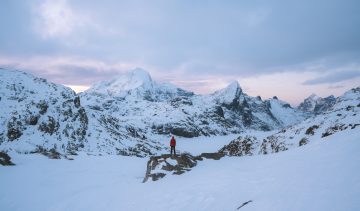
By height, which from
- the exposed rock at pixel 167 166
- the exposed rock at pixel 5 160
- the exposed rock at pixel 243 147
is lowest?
the exposed rock at pixel 243 147

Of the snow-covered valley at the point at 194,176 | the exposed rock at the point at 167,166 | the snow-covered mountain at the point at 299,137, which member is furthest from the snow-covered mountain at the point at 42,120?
the snow-covered mountain at the point at 299,137

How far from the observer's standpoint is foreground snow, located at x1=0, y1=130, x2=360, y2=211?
9703 millimetres

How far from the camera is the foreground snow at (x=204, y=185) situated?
9703 mm

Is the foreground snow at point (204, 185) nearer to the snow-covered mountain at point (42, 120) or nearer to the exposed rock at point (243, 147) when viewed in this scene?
the exposed rock at point (243, 147)

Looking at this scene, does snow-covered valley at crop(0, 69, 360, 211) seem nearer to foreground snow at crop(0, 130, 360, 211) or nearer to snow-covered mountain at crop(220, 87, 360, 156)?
foreground snow at crop(0, 130, 360, 211)

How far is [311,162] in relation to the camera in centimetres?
1394

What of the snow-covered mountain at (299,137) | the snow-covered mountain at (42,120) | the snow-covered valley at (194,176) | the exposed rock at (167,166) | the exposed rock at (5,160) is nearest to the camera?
the snow-covered valley at (194,176)

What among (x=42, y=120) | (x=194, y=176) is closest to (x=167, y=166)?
(x=194, y=176)

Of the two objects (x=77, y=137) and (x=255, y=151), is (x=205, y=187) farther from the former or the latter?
(x=77, y=137)

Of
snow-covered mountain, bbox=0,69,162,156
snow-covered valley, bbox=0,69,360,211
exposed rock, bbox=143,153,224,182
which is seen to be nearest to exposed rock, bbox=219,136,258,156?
snow-covered valley, bbox=0,69,360,211

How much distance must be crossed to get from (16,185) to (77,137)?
141ft

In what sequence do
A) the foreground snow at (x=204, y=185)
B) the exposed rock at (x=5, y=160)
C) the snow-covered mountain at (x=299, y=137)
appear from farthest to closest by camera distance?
the snow-covered mountain at (x=299, y=137), the exposed rock at (x=5, y=160), the foreground snow at (x=204, y=185)

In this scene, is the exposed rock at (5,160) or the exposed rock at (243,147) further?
the exposed rock at (243,147)

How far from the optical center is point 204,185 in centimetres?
1562
